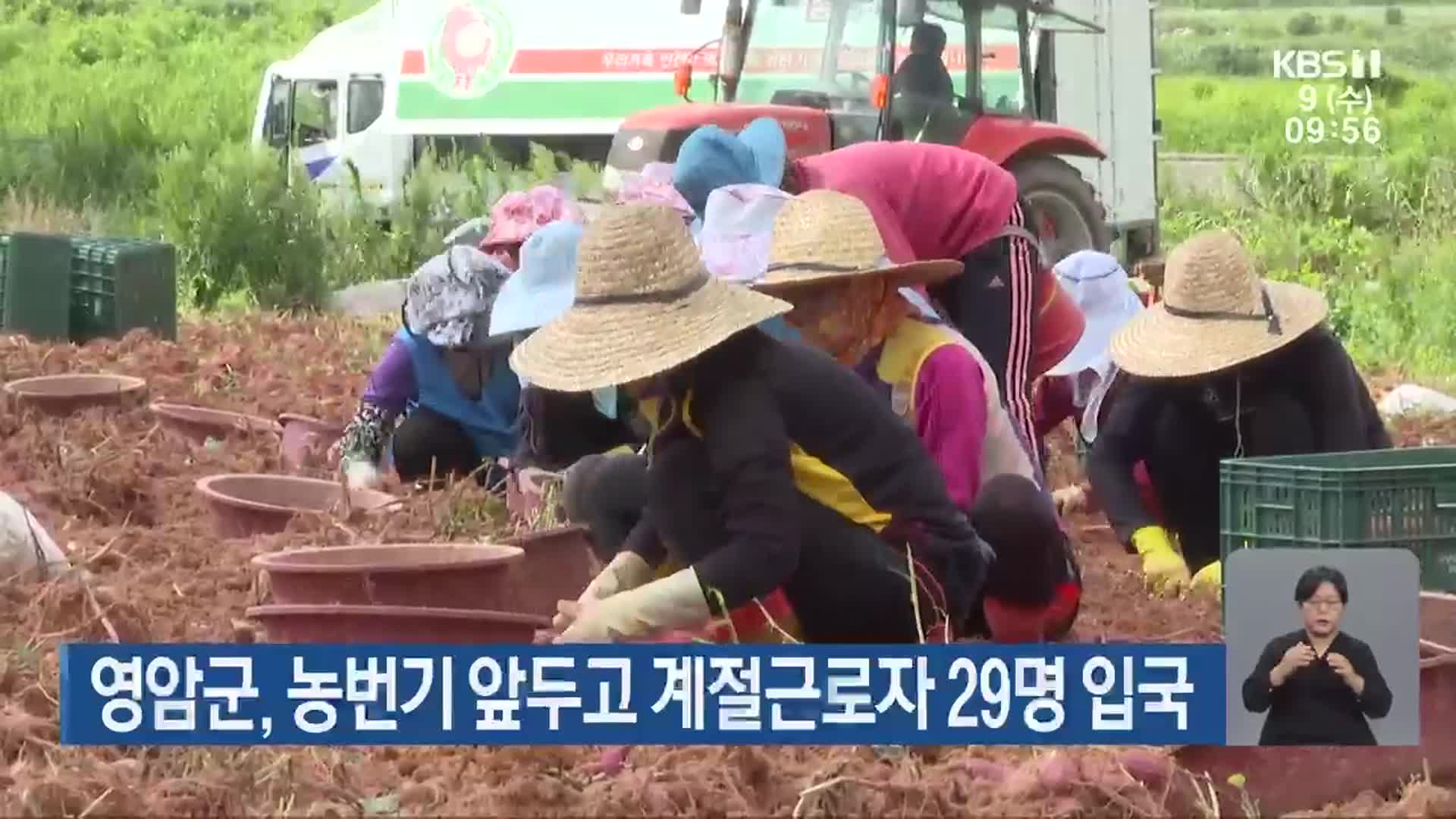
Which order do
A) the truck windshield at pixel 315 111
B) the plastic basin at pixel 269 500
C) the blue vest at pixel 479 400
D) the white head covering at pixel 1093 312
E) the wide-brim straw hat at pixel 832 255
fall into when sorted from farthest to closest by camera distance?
1. the truck windshield at pixel 315 111
2. the white head covering at pixel 1093 312
3. the blue vest at pixel 479 400
4. the plastic basin at pixel 269 500
5. the wide-brim straw hat at pixel 832 255

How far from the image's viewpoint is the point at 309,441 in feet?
17.7

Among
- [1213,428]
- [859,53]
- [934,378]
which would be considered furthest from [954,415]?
[859,53]

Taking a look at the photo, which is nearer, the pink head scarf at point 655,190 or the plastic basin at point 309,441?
the pink head scarf at point 655,190

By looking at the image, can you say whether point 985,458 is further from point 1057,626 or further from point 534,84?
point 534,84

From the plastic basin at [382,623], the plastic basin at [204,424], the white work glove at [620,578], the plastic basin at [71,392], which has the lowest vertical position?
the plastic basin at [204,424]

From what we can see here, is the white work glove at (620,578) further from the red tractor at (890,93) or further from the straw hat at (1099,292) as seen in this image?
the red tractor at (890,93)

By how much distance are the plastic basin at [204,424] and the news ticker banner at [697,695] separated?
10.3 feet

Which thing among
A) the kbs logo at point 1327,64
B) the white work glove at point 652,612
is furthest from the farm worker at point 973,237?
the kbs logo at point 1327,64

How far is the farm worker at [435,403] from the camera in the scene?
4.69 m

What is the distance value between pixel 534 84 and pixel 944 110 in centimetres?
608

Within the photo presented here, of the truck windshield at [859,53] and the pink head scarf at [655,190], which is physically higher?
the pink head scarf at [655,190]

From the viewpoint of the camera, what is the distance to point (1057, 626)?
3.63m

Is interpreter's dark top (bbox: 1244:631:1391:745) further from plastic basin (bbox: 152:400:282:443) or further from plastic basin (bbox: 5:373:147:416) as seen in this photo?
plastic basin (bbox: 5:373:147:416)

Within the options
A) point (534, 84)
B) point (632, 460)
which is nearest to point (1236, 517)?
point (632, 460)
